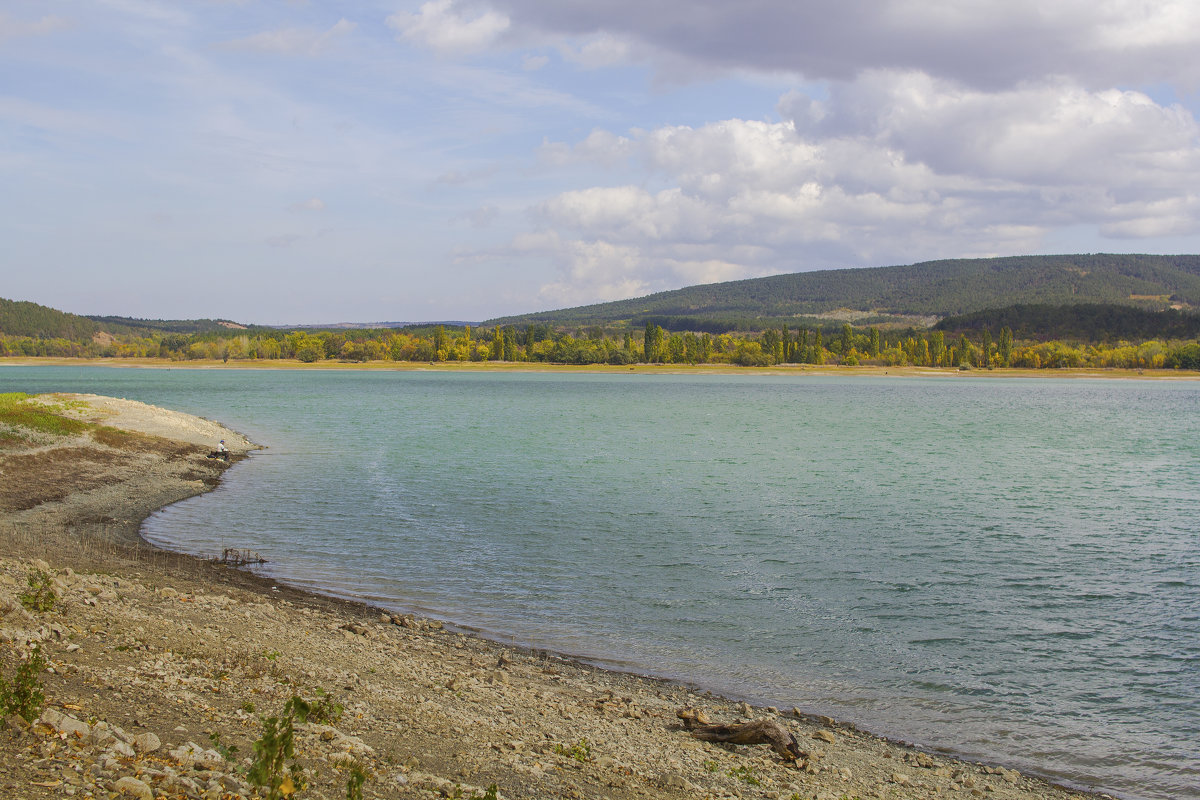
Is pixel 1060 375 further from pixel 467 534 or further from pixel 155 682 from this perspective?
pixel 155 682

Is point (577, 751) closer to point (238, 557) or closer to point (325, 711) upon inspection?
point (325, 711)

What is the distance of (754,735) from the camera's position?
9438 millimetres

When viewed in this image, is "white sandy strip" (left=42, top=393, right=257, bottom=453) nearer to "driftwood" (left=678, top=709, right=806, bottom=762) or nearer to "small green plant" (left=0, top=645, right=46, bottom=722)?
"small green plant" (left=0, top=645, right=46, bottom=722)

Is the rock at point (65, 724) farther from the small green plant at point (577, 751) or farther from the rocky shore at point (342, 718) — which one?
the small green plant at point (577, 751)

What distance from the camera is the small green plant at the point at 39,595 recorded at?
10.3 m

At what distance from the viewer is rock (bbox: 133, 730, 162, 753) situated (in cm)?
667

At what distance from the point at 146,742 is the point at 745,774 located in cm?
570

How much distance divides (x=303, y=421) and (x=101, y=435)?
81.7 ft

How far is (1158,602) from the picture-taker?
55.0 feet

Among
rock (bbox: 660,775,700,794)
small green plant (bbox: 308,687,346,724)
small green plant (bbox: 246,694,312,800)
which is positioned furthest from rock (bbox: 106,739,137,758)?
rock (bbox: 660,775,700,794)

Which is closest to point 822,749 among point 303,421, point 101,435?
point 101,435

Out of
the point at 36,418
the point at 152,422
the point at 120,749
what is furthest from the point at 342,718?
the point at 152,422

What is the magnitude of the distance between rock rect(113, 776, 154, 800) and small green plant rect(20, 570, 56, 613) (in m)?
5.63

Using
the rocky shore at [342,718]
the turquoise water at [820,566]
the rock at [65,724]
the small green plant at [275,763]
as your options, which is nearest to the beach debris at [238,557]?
the turquoise water at [820,566]
